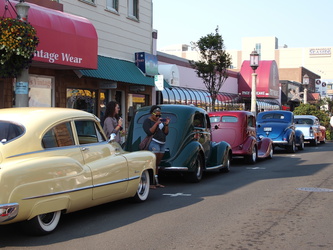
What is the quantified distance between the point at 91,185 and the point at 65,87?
10186 mm

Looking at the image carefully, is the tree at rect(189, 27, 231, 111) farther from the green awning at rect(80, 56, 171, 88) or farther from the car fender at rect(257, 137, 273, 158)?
the car fender at rect(257, 137, 273, 158)

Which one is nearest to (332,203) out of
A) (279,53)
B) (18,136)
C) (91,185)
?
(91,185)

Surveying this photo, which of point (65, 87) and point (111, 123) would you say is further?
point (65, 87)

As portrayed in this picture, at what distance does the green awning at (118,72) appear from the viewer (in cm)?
1693

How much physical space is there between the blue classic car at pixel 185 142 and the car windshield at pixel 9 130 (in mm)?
4945

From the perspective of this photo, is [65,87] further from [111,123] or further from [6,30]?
[6,30]

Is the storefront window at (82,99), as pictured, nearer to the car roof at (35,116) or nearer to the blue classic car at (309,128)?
the car roof at (35,116)

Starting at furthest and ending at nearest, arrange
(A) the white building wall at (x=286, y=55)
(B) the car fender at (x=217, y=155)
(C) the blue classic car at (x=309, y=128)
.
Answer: (A) the white building wall at (x=286, y=55) < (C) the blue classic car at (x=309, y=128) < (B) the car fender at (x=217, y=155)

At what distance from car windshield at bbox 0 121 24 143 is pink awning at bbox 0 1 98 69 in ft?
22.7

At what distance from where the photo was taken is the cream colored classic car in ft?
18.5

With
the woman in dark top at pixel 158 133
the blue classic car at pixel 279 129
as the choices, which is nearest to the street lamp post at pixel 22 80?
the woman in dark top at pixel 158 133

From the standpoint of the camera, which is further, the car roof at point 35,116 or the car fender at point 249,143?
the car fender at point 249,143

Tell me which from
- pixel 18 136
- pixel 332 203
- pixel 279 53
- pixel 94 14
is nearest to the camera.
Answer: pixel 18 136

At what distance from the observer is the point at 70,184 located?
20.9 ft
